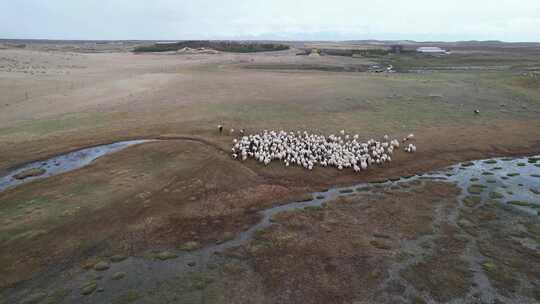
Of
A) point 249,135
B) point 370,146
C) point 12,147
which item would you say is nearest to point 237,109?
point 249,135

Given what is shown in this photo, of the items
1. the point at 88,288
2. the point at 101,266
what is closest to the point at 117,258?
the point at 101,266

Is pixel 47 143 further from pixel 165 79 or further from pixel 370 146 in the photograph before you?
pixel 165 79

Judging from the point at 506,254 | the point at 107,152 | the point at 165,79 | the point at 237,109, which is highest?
the point at 165,79

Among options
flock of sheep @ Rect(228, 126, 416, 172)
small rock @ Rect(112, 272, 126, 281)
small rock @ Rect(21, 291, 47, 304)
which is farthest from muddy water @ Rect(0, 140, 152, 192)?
small rock @ Rect(112, 272, 126, 281)

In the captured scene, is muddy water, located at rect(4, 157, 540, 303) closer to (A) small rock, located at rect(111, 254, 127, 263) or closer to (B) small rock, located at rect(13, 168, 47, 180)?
(A) small rock, located at rect(111, 254, 127, 263)

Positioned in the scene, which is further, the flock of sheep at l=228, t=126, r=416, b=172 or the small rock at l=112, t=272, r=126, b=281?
the flock of sheep at l=228, t=126, r=416, b=172

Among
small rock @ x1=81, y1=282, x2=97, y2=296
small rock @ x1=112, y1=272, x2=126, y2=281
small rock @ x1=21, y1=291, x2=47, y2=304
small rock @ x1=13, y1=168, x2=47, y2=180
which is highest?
small rock @ x1=13, y1=168, x2=47, y2=180

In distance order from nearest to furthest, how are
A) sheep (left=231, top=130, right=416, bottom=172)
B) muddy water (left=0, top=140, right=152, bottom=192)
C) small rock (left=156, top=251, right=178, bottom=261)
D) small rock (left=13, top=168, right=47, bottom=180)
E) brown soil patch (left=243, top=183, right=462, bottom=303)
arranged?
1. brown soil patch (left=243, top=183, right=462, bottom=303)
2. small rock (left=156, top=251, right=178, bottom=261)
3. muddy water (left=0, top=140, right=152, bottom=192)
4. small rock (left=13, top=168, right=47, bottom=180)
5. sheep (left=231, top=130, right=416, bottom=172)
